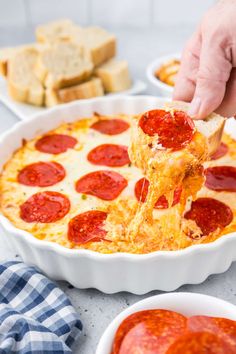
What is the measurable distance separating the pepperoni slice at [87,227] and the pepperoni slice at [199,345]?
2.97 feet

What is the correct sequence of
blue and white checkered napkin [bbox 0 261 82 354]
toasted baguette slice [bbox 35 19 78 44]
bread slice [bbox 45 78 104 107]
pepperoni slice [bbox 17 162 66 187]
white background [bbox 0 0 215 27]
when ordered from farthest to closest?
1. white background [bbox 0 0 215 27]
2. toasted baguette slice [bbox 35 19 78 44]
3. bread slice [bbox 45 78 104 107]
4. pepperoni slice [bbox 17 162 66 187]
5. blue and white checkered napkin [bbox 0 261 82 354]

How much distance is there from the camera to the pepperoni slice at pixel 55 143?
3502mm

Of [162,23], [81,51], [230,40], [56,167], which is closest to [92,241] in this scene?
[56,167]

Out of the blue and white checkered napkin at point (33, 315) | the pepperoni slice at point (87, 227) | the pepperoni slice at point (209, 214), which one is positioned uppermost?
the pepperoni slice at point (87, 227)

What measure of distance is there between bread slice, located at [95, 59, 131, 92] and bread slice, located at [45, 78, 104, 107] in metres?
0.11

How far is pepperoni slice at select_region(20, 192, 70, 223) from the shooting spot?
2895 millimetres

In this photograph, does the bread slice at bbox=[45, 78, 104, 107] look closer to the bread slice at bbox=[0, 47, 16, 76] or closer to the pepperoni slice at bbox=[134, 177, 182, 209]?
the bread slice at bbox=[0, 47, 16, 76]

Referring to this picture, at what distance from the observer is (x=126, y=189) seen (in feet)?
10.2

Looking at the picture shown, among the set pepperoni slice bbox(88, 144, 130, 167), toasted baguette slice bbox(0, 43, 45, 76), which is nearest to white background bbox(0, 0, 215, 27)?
toasted baguette slice bbox(0, 43, 45, 76)

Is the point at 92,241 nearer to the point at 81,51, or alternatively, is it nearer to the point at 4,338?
the point at 4,338

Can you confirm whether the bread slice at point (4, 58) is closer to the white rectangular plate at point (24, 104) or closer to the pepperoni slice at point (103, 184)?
the white rectangular plate at point (24, 104)

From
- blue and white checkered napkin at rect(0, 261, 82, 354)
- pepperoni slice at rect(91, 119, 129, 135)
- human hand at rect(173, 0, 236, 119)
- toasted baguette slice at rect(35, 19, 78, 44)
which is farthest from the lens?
toasted baguette slice at rect(35, 19, 78, 44)

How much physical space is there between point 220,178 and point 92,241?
90 cm

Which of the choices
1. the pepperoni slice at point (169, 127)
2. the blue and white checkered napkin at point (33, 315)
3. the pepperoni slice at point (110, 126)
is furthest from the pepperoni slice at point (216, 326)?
the pepperoni slice at point (110, 126)
